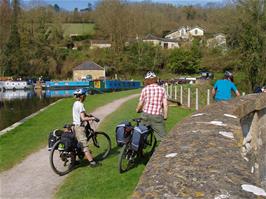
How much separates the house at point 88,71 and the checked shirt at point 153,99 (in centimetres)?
6252

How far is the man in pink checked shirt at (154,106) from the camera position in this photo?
9484 millimetres

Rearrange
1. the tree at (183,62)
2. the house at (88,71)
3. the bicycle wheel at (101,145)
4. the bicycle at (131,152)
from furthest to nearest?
the tree at (183,62) → the house at (88,71) → the bicycle wheel at (101,145) → the bicycle at (131,152)

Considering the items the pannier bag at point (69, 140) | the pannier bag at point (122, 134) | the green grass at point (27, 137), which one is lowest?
the green grass at point (27, 137)

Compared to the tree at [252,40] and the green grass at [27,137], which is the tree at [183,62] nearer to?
the tree at [252,40]

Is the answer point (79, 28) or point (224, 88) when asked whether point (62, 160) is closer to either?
point (224, 88)

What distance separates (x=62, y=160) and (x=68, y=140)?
532 millimetres

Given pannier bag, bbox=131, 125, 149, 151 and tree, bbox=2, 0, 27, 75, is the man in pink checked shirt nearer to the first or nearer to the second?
pannier bag, bbox=131, 125, 149, 151

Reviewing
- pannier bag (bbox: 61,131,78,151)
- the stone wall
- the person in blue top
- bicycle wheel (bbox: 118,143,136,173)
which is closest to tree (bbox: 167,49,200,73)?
the person in blue top

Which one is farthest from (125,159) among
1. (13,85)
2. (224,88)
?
(13,85)

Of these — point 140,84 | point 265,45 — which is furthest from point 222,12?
point 140,84

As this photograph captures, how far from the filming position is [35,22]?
3307 inches

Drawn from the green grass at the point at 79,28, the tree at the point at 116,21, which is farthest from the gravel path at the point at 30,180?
the green grass at the point at 79,28

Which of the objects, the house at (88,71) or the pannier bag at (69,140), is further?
the house at (88,71)

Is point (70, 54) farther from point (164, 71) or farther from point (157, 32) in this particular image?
point (157, 32)
